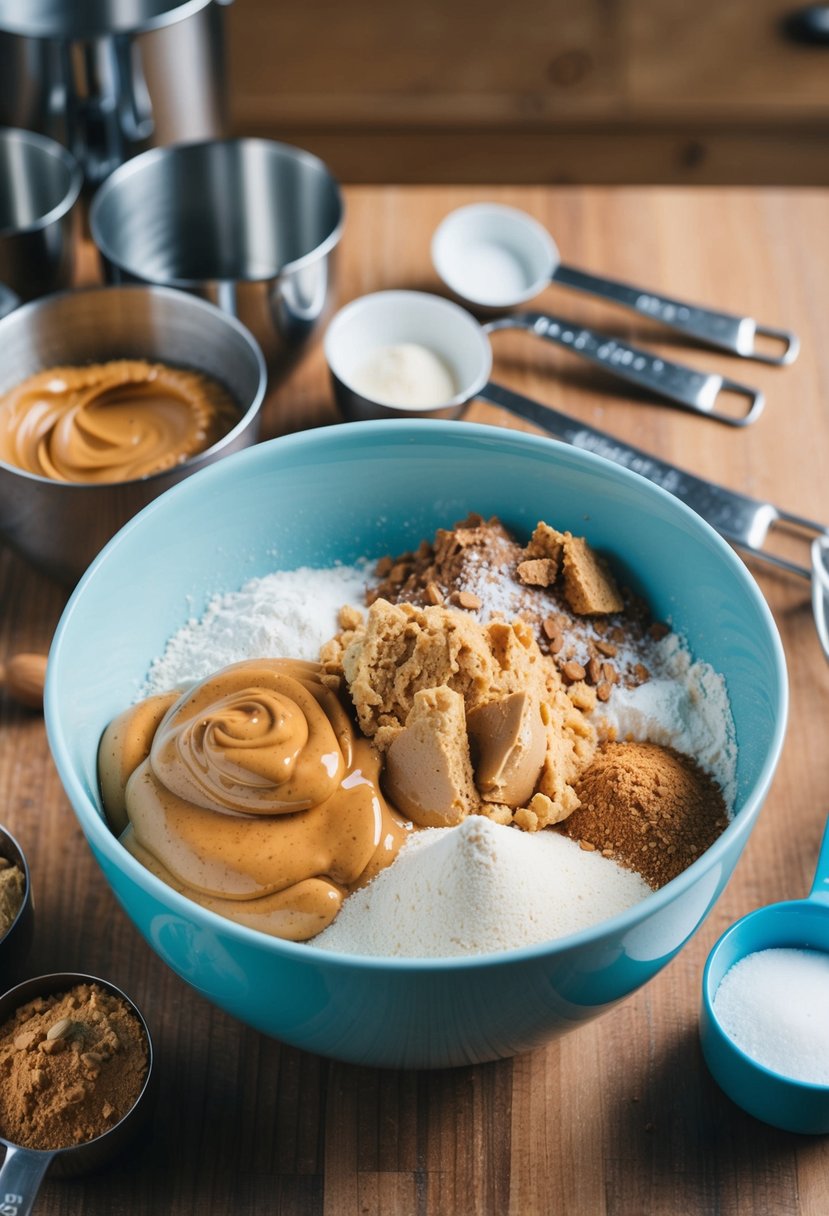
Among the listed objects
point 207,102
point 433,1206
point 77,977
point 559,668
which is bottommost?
point 433,1206

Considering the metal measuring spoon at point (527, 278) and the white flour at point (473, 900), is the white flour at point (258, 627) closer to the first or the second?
the white flour at point (473, 900)

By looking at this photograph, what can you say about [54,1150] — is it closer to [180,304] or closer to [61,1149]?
[61,1149]

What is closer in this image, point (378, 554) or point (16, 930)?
point (16, 930)

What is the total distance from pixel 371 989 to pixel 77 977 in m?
0.29

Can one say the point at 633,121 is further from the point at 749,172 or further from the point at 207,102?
the point at 207,102

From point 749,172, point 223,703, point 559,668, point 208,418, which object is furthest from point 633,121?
point 223,703

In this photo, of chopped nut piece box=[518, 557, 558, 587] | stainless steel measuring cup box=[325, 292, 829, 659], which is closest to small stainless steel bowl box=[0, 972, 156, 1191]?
chopped nut piece box=[518, 557, 558, 587]

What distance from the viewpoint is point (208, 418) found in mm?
1478

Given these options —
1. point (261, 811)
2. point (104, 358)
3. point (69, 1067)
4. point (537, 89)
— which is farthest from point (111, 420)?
point (537, 89)

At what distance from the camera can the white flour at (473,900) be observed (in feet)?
3.09

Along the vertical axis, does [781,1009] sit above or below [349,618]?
below

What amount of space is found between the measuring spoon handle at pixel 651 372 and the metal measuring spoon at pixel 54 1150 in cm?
98

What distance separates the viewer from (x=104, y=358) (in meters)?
1.56

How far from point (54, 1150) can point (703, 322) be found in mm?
1246
